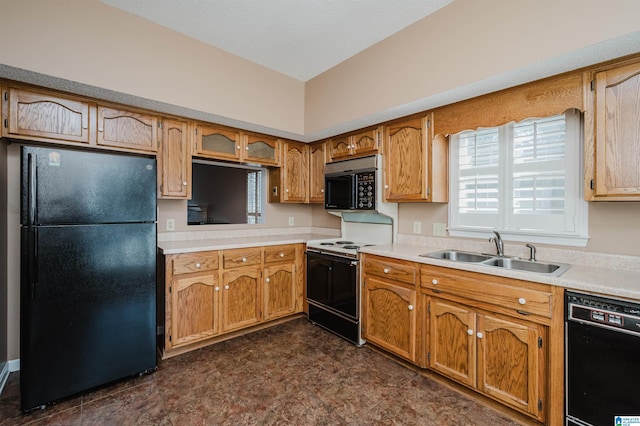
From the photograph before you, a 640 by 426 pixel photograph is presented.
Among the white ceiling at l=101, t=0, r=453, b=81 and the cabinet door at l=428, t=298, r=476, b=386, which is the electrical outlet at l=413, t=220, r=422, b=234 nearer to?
the cabinet door at l=428, t=298, r=476, b=386

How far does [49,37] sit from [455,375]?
12.0 feet

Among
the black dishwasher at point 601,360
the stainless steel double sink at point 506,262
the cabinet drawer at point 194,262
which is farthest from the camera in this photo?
the cabinet drawer at point 194,262

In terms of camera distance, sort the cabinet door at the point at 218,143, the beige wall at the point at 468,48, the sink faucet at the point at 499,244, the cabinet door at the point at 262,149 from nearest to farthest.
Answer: the beige wall at the point at 468,48, the sink faucet at the point at 499,244, the cabinet door at the point at 218,143, the cabinet door at the point at 262,149

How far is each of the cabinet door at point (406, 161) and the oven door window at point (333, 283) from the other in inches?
33.0

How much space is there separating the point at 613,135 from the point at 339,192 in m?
2.21

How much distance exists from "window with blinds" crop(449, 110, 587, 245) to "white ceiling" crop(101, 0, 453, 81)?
115 cm

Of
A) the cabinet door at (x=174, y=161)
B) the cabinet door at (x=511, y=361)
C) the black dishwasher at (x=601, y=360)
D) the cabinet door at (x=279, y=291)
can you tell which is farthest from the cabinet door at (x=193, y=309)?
the black dishwasher at (x=601, y=360)

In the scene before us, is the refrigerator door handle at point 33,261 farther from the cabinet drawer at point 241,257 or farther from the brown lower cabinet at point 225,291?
the cabinet drawer at point 241,257

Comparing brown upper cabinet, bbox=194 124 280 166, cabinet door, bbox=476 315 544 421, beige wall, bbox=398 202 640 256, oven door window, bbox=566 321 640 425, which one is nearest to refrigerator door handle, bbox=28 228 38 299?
brown upper cabinet, bbox=194 124 280 166

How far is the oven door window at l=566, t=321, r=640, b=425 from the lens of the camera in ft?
4.64

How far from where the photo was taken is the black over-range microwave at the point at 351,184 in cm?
299

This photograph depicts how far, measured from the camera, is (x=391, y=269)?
2.52 meters

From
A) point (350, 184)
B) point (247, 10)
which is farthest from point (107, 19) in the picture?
point (350, 184)

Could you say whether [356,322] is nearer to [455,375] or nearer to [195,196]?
[455,375]
